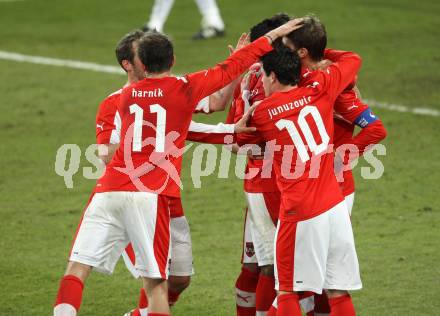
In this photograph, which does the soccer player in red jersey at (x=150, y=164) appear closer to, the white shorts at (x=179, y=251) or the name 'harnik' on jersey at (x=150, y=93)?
the name 'harnik' on jersey at (x=150, y=93)

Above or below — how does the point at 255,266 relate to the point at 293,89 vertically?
below

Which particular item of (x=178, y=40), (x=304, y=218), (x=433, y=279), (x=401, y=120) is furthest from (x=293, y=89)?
(x=178, y=40)

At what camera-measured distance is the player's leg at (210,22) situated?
17.6m

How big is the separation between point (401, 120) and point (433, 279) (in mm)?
5140

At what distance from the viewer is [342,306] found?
6715 millimetres

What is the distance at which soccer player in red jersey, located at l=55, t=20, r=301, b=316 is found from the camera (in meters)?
6.86

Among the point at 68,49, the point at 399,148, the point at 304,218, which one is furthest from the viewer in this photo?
the point at 68,49

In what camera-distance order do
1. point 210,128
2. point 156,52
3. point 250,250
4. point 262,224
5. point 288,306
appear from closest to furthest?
point 288,306 → point 156,52 → point 210,128 → point 262,224 → point 250,250

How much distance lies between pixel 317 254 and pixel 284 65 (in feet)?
3.86

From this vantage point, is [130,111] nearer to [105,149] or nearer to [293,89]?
[105,149]

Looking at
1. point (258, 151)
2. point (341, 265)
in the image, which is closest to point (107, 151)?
point (258, 151)

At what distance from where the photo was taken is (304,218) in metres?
6.66

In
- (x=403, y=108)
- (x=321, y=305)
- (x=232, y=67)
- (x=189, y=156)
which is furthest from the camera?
(x=403, y=108)

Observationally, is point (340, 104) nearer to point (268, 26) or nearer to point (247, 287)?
point (268, 26)
